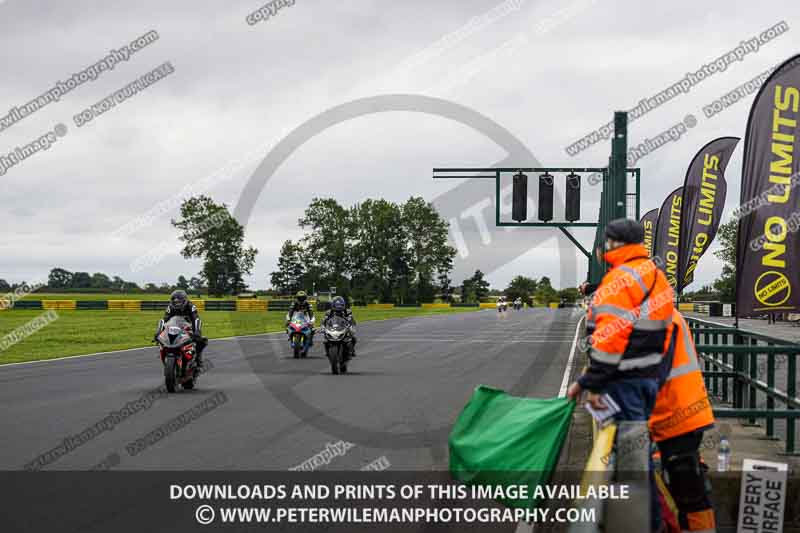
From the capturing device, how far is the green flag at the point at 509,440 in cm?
466

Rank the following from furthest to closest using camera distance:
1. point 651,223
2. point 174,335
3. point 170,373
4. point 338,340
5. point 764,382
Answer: point 651,223 < point 338,340 < point 170,373 < point 174,335 < point 764,382

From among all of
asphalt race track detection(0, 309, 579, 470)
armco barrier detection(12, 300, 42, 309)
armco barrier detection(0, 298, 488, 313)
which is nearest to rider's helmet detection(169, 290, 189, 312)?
asphalt race track detection(0, 309, 579, 470)

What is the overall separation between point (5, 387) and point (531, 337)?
22.3 m

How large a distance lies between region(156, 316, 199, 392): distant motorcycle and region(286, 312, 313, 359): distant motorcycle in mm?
7598

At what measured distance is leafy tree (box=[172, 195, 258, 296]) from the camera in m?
103

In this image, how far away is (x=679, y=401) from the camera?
185 inches

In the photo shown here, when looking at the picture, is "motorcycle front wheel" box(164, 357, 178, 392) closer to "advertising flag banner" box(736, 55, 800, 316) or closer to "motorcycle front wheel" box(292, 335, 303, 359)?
"motorcycle front wheel" box(292, 335, 303, 359)

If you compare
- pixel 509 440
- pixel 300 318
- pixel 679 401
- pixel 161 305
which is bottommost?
pixel 161 305

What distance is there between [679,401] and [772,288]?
3.95m

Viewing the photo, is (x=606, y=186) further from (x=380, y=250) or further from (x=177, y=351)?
(x=380, y=250)

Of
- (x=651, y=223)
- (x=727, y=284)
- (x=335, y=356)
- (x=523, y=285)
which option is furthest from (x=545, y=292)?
(x=335, y=356)

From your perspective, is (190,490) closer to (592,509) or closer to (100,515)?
(100,515)

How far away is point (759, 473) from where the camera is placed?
578cm

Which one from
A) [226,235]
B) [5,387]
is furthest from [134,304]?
[5,387]
